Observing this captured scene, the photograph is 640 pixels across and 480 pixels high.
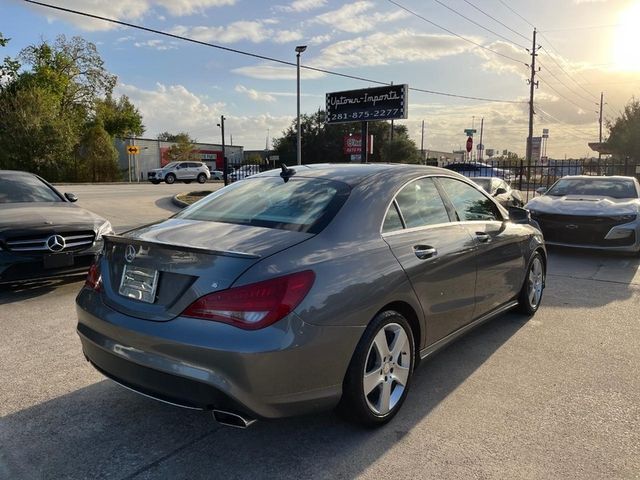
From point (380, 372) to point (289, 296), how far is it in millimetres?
872

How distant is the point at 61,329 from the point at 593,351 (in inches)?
186

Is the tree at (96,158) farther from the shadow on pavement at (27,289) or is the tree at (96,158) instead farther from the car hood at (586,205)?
the car hood at (586,205)

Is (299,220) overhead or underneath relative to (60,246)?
overhead

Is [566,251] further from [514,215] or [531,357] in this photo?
[531,357]

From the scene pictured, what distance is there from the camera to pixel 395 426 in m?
3.09

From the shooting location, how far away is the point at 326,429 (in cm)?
304

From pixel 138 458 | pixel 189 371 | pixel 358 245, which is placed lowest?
pixel 138 458

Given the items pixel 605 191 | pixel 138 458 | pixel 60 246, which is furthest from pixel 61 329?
pixel 605 191

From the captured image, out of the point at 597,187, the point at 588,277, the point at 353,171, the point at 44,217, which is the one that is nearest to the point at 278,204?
the point at 353,171

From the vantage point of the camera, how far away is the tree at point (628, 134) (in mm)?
38312

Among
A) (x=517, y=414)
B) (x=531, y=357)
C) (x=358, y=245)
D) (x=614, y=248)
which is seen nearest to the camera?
(x=358, y=245)

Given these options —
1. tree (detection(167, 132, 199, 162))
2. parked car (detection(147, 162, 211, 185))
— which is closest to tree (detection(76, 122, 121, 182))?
parked car (detection(147, 162, 211, 185))

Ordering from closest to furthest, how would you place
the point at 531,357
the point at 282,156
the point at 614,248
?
the point at 531,357
the point at 614,248
the point at 282,156

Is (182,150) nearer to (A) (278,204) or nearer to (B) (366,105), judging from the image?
(B) (366,105)
